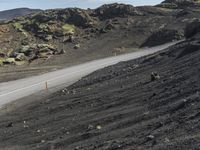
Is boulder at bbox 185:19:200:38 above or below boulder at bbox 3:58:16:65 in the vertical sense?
above

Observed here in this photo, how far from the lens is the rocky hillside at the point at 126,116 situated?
12.4m

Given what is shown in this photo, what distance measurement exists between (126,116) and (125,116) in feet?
0.20

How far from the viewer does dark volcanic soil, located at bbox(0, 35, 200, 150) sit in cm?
1234

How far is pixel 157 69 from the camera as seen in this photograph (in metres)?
24.2

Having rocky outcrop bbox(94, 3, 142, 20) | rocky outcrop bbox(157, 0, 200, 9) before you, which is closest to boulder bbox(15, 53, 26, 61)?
rocky outcrop bbox(94, 3, 142, 20)

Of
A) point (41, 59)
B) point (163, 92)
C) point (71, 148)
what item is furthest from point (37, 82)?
point (71, 148)

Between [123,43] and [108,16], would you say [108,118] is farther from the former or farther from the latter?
[108,16]

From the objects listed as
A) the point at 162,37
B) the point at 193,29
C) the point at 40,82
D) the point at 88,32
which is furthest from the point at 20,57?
the point at 193,29

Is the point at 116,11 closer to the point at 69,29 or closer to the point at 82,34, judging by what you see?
the point at 69,29

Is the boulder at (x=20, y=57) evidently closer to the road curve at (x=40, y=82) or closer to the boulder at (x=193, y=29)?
the road curve at (x=40, y=82)

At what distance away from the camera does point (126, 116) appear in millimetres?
15656

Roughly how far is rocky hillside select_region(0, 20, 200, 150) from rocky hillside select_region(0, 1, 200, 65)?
2948 cm

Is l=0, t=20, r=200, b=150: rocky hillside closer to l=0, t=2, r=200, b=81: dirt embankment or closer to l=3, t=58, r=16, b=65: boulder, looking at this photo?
l=0, t=2, r=200, b=81: dirt embankment

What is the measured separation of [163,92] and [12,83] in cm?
2552
